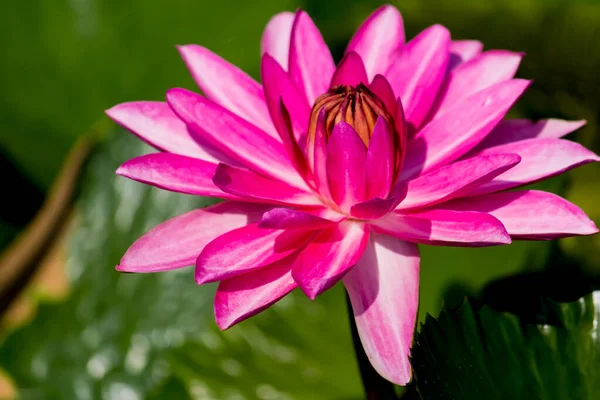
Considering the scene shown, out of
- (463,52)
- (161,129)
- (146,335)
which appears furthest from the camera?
(146,335)

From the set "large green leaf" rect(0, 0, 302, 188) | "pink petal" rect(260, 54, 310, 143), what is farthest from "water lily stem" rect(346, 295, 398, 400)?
"large green leaf" rect(0, 0, 302, 188)

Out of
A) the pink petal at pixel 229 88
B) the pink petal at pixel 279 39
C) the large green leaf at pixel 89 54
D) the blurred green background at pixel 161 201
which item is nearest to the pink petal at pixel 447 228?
the pink petal at pixel 229 88

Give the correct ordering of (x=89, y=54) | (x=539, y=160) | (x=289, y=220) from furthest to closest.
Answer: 1. (x=89, y=54)
2. (x=539, y=160)
3. (x=289, y=220)

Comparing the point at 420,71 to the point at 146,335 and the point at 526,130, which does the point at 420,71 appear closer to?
the point at 526,130

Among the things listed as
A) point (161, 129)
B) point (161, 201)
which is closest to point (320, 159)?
point (161, 129)

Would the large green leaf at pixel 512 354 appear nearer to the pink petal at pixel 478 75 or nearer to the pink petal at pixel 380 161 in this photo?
the pink petal at pixel 380 161
